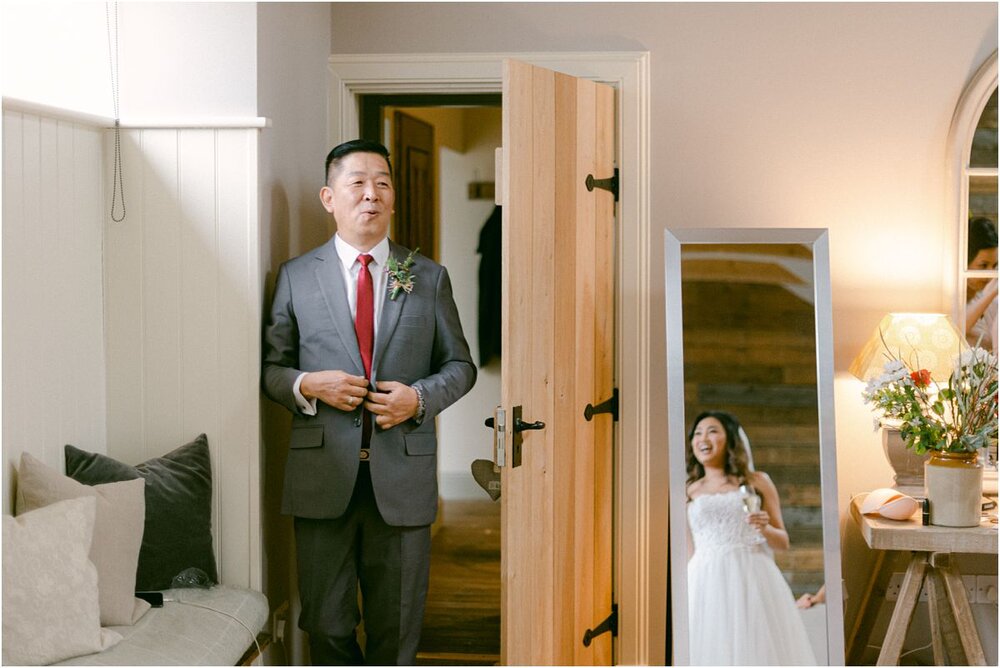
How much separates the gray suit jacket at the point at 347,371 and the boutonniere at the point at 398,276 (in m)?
0.02

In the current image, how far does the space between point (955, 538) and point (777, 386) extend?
2.20 ft

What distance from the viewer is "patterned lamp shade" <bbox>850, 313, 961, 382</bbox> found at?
2.85 metres

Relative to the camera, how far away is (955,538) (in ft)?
8.61

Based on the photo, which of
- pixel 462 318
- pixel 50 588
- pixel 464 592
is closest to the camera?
pixel 50 588

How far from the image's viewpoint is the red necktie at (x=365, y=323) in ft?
8.41

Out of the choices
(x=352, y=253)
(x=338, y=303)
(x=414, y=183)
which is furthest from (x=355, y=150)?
(x=414, y=183)

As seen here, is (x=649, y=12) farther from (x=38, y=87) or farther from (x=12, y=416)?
(x=12, y=416)

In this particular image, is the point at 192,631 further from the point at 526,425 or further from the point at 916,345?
the point at 916,345

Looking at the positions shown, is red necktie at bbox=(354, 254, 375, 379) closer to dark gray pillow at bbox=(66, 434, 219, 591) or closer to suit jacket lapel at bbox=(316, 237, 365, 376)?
suit jacket lapel at bbox=(316, 237, 365, 376)

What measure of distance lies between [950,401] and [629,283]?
3.37ft

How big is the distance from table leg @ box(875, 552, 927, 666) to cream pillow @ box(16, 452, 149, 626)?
79.1 inches

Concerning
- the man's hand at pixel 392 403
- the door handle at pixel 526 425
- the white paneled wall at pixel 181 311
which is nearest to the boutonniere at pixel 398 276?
the man's hand at pixel 392 403

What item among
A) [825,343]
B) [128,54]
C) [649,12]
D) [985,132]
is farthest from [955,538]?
[128,54]

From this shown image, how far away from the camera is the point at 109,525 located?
2.17 meters
